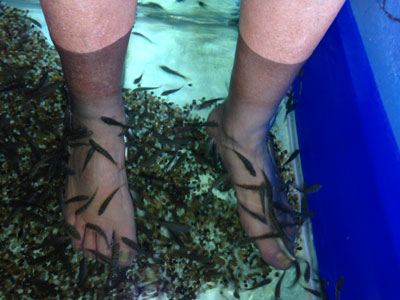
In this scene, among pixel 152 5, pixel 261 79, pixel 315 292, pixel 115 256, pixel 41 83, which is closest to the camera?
pixel 261 79

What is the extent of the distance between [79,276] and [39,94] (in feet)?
3.46

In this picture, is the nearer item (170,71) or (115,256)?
(115,256)

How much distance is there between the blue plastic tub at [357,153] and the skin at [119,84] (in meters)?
0.31

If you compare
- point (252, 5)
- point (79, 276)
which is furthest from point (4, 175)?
point (252, 5)

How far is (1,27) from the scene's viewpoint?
7.68 feet

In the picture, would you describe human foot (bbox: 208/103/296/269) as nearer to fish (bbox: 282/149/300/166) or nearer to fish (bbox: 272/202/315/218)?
fish (bbox: 272/202/315/218)

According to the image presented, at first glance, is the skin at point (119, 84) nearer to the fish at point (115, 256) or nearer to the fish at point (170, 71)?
the fish at point (115, 256)

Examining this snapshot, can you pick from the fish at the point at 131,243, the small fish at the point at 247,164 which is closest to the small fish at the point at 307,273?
the small fish at the point at 247,164

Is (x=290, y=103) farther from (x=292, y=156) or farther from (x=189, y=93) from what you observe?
(x=189, y=93)

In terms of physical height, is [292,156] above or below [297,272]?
above

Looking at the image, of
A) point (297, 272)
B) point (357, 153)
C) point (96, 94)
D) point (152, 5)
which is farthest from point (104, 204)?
point (152, 5)

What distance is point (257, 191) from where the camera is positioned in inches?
69.5

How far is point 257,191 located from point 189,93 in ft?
3.02

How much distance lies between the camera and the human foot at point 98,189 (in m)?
1.58
